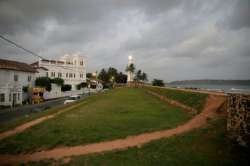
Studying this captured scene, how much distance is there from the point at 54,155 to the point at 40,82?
46446 millimetres

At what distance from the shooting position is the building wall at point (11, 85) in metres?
36.8

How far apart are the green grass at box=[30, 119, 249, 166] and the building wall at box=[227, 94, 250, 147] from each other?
539mm

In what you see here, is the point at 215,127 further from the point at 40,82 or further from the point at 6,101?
the point at 40,82

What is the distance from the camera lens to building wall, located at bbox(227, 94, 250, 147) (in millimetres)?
10008

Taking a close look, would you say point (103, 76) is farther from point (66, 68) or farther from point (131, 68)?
point (66, 68)

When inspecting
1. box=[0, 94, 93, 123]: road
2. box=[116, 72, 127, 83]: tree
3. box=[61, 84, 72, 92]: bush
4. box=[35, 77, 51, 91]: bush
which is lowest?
box=[0, 94, 93, 123]: road

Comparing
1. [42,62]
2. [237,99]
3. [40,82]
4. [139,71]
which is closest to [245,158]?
[237,99]

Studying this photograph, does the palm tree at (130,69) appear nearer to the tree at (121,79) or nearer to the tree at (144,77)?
the tree at (144,77)

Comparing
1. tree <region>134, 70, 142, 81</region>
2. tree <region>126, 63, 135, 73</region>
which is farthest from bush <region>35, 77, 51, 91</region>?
tree <region>134, 70, 142, 81</region>

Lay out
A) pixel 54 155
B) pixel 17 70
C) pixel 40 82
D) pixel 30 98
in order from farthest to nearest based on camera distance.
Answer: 1. pixel 40 82
2. pixel 30 98
3. pixel 17 70
4. pixel 54 155

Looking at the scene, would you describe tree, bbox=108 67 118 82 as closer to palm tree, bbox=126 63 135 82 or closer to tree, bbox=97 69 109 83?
tree, bbox=97 69 109 83

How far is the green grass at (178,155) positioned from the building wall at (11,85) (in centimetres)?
3327

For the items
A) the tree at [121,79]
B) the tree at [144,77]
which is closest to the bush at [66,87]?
the tree at [144,77]

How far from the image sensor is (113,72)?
133 metres
